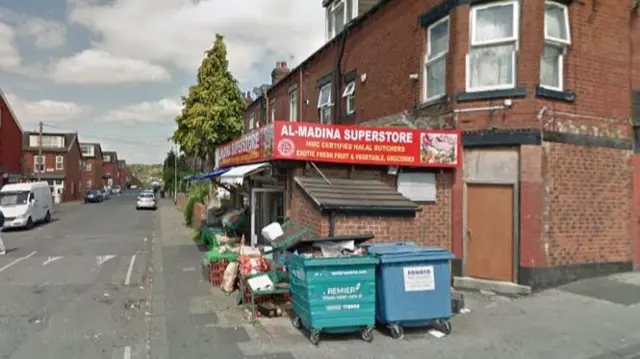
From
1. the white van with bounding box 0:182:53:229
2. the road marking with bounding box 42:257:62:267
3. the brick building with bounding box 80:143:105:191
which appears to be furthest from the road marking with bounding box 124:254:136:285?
the brick building with bounding box 80:143:105:191

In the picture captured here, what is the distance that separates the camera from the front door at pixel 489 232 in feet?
28.9

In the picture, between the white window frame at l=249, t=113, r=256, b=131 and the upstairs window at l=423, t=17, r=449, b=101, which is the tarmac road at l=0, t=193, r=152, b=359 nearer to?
the upstairs window at l=423, t=17, r=449, b=101

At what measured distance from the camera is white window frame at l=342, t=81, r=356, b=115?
1437cm

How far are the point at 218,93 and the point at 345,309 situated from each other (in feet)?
55.6

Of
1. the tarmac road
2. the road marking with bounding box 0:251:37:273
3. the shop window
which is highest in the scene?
the shop window

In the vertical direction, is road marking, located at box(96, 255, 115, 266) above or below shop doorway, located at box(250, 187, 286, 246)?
below

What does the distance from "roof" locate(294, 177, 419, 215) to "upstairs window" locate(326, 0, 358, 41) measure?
7.88 meters

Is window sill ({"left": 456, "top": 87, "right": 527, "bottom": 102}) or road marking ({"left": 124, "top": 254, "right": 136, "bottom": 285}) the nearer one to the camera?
window sill ({"left": 456, "top": 87, "right": 527, "bottom": 102})

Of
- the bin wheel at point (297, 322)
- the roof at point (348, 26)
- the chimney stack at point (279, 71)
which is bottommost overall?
the bin wheel at point (297, 322)

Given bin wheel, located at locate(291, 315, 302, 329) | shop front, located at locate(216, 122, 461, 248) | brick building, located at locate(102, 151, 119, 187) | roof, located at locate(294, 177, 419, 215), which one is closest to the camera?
bin wheel, located at locate(291, 315, 302, 329)

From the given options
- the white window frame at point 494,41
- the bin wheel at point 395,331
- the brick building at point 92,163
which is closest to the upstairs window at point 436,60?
the white window frame at point 494,41

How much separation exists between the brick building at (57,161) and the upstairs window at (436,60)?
51.3 m

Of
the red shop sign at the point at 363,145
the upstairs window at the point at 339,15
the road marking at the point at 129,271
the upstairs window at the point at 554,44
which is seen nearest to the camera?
the red shop sign at the point at 363,145

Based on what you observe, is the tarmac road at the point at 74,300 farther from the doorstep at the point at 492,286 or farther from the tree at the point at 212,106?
the tree at the point at 212,106
